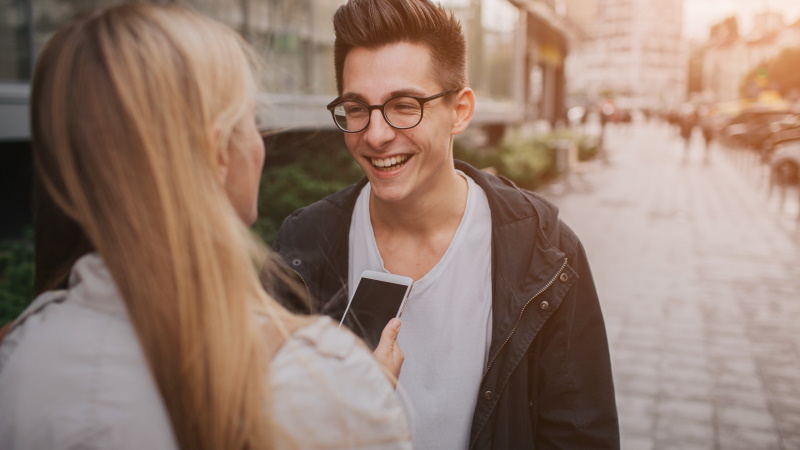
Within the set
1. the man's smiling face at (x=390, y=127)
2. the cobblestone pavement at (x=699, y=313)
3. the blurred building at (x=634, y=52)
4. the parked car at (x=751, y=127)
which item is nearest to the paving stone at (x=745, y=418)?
the cobblestone pavement at (x=699, y=313)

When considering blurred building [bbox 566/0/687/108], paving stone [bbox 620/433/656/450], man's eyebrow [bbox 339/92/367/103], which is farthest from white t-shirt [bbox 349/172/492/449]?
blurred building [bbox 566/0/687/108]

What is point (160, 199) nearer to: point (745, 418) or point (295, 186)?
point (745, 418)

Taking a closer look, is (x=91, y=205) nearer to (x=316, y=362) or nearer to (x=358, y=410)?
(x=316, y=362)

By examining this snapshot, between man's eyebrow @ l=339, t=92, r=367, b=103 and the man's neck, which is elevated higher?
man's eyebrow @ l=339, t=92, r=367, b=103

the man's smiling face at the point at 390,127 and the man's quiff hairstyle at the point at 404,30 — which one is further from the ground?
the man's quiff hairstyle at the point at 404,30

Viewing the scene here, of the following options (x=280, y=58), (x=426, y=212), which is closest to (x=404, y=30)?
(x=426, y=212)

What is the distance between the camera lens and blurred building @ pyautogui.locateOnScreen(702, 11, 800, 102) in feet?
372

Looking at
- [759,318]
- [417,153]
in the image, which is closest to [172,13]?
[417,153]

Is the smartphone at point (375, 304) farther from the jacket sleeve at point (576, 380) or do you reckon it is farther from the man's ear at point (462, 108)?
the man's ear at point (462, 108)

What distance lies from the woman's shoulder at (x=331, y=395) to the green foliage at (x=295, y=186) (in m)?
5.68

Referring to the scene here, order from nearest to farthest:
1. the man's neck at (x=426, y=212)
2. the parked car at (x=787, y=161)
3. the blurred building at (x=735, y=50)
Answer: the man's neck at (x=426, y=212), the parked car at (x=787, y=161), the blurred building at (x=735, y=50)

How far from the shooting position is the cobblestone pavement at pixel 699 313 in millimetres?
4648

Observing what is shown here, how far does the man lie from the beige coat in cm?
94

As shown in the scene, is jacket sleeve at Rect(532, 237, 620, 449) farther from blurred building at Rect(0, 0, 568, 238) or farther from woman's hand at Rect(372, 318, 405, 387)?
blurred building at Rect(0, 0, 568, 238)
